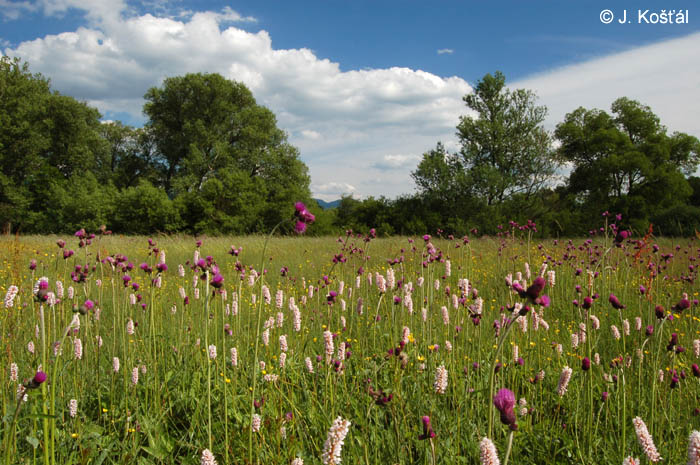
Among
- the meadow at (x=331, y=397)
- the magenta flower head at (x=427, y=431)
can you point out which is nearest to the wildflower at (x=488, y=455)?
the meadow at (x=331, y=397)

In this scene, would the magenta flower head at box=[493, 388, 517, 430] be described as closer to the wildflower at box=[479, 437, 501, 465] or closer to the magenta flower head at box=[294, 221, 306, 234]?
the wildflower at box=[479, 437, 501, 465]

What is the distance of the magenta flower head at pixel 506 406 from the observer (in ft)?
3.04

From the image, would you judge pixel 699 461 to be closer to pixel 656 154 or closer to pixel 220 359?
pixel 220 359

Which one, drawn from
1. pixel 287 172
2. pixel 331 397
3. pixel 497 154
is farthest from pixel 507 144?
pixel 331 397

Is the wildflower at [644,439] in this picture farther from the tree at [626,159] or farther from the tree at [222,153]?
the tree at [626,159]

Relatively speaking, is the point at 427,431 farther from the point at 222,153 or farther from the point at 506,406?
the point at 222,153

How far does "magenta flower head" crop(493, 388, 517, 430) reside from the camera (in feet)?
3.04

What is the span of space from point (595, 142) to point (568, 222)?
817 cm

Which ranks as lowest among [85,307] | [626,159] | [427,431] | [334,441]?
[427,431]

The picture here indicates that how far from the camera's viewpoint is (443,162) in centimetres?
2638

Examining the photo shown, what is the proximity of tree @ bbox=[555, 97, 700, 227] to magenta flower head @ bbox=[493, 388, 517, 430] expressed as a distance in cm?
2981

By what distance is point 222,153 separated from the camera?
30.1m

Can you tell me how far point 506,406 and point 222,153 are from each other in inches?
1230

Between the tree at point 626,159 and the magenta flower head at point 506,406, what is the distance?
97.8 feet
